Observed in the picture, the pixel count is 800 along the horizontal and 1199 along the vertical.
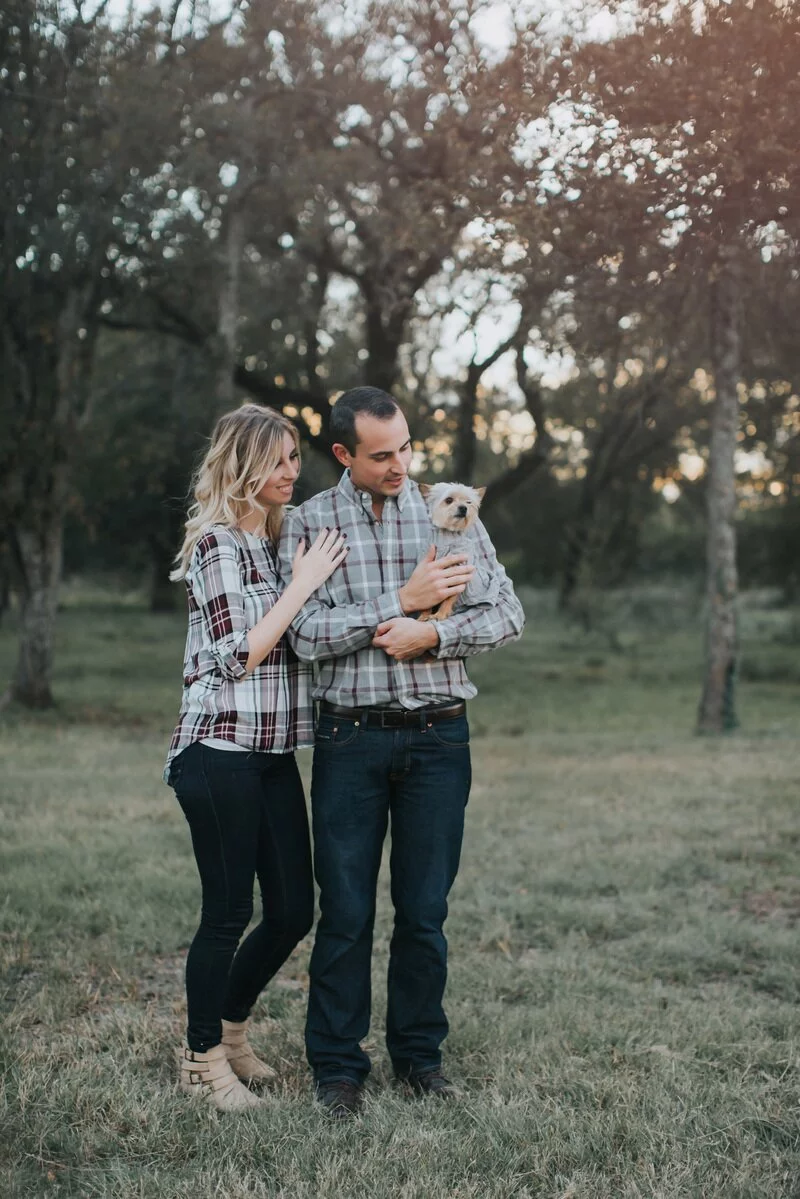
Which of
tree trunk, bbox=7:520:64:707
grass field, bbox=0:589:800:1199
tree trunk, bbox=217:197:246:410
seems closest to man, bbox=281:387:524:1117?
grass field, bbox=0:589:800:1199

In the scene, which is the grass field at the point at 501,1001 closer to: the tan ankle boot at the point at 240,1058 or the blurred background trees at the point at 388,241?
the tan ankle boot at the point at 240,1058

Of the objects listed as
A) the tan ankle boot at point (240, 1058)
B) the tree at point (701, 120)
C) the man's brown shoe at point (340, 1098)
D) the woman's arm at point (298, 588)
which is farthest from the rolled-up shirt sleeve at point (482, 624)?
the tree at point (701, 120)

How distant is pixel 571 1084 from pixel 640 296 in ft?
15.9

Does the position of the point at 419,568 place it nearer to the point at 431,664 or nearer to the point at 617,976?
the point at 431,664

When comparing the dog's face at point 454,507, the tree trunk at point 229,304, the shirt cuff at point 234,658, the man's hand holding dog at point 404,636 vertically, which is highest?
the tree trunk at point 229,304

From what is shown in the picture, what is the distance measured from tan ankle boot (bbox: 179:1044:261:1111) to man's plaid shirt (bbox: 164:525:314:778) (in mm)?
1002

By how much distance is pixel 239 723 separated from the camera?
3.69m

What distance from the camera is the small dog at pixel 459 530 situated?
3.85m

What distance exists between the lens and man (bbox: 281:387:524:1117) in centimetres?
373

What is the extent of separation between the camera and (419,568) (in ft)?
12.2

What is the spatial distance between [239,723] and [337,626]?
0.43 meters

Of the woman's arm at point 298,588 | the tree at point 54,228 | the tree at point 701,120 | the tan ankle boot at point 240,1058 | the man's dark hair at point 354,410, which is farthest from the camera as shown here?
the tree at point 54,228

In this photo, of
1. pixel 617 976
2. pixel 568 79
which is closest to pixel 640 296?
pixel 568 79

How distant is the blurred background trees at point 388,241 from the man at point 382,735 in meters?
0.81
